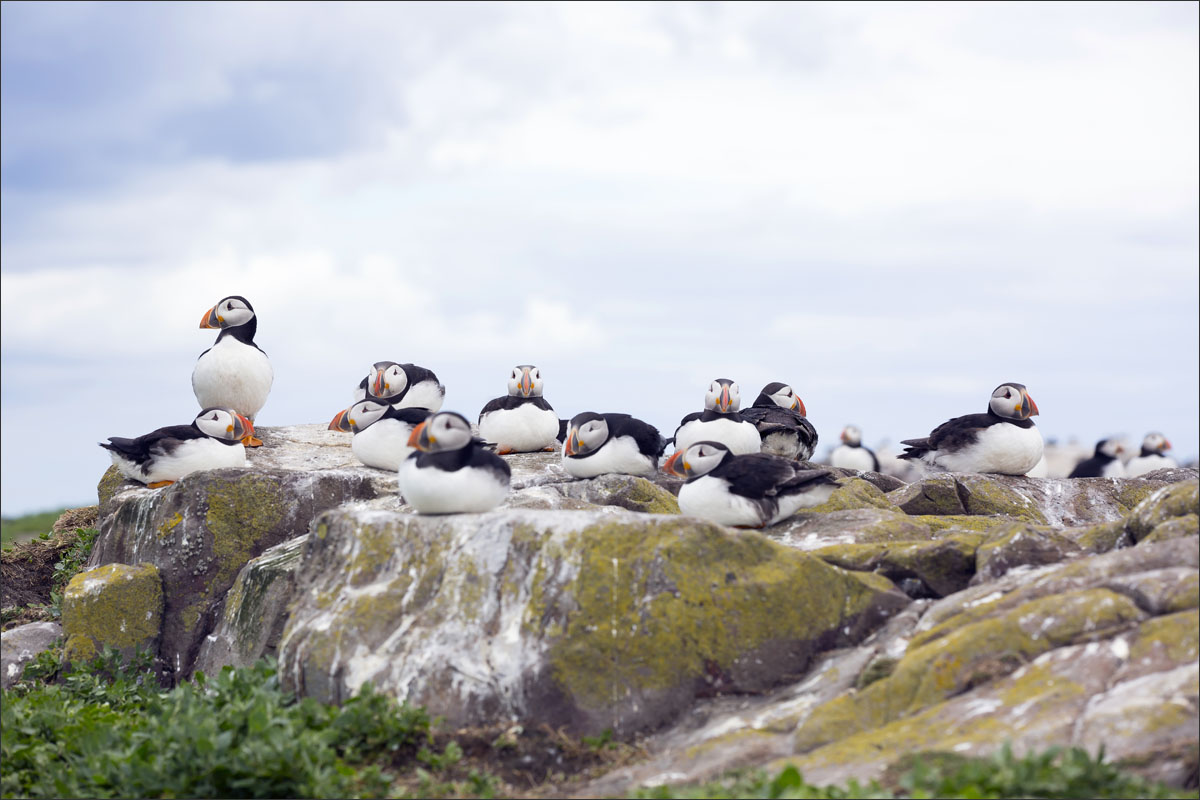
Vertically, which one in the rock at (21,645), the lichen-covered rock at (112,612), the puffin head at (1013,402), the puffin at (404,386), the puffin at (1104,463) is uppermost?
the puffin at (404,386)

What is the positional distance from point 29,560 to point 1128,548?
11.3 meters

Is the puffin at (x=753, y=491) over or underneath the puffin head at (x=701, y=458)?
underneath

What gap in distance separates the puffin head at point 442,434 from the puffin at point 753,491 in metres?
1.97

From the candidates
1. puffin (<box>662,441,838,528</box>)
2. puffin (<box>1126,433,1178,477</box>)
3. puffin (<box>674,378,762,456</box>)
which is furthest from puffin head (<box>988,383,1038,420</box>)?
puffin (<box>1126,433,1178,477</box>)

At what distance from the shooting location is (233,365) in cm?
1292

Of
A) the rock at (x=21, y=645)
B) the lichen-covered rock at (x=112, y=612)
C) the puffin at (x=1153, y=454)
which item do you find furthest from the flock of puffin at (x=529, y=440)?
the puffin at (x=1153, y=454)

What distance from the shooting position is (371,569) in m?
8.15

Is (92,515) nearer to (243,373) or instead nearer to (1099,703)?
(243,373)

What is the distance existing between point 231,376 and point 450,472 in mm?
5635

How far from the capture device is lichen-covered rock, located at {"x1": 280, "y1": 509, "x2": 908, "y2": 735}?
285 inches

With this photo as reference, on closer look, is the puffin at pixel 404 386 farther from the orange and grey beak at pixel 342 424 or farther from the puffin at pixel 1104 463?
the puffin at pixel 1104 463

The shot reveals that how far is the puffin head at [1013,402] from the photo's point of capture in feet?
43.5

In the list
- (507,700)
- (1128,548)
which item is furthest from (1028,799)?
(507,700)

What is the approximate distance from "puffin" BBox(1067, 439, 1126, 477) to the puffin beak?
1431cm
